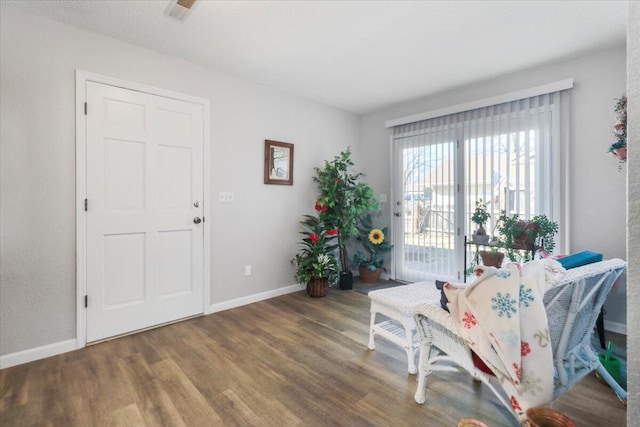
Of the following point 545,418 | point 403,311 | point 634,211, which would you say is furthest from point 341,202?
point 634,211

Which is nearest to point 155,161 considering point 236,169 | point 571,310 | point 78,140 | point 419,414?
point 78,140

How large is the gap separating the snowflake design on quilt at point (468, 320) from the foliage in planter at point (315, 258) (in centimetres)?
226

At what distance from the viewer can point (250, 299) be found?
3.33 metres

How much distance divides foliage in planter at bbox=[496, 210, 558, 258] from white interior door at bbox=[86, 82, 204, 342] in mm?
2814

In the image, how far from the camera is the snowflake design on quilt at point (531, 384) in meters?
1.17

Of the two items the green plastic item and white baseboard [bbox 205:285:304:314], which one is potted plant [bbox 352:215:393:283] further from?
the green plastic item

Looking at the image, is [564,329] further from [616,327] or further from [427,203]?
[427,203]

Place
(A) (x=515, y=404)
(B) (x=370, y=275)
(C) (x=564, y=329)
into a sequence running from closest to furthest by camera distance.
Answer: (A) (x=515, y=404)
(C) (x=564, y=329)
(B) (x=370, y=275)

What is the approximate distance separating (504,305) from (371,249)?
10.1 ft

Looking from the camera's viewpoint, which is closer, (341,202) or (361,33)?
(361,33)

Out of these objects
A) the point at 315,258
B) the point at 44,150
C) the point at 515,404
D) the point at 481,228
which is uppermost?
the point at 44,150

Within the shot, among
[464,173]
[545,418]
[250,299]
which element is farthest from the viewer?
[464,173]

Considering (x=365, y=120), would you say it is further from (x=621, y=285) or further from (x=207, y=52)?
(x=621, y=285)

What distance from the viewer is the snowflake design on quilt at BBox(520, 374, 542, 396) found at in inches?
46.1
